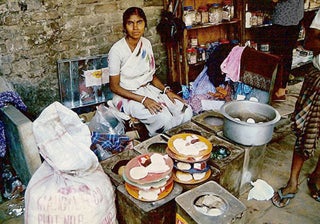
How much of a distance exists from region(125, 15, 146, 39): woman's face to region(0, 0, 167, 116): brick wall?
2.32ft

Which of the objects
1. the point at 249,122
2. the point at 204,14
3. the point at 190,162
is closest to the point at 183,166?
the point at 190,162

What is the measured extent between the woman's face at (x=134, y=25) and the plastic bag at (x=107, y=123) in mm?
828

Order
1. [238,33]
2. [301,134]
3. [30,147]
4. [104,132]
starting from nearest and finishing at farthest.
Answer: [30,147]
[301,134]
[104,132]
[238,33]

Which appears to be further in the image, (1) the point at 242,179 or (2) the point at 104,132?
(2) the point at 104,132

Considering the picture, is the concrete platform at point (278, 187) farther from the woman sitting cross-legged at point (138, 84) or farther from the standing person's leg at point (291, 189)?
the woman sitting cross-legged at point (138, 84)

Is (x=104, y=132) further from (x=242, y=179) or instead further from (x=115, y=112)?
(x=242, y=179)

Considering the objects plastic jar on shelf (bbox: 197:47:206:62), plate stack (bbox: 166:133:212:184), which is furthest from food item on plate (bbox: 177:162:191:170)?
plastic jar on shelf (bbox: 197:47:206:62)

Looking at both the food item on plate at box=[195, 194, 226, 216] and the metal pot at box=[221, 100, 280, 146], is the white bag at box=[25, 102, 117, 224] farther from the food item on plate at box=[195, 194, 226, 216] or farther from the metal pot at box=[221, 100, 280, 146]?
the metal pot at box=[221, 100, 280, 146]

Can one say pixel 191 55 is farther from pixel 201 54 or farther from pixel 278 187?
pixel 278 187

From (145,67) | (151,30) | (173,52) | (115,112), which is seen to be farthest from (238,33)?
(115,112)

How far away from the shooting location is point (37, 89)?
142 inches

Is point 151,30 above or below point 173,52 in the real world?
above

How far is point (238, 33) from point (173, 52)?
1120mm

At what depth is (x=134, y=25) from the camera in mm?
3230
